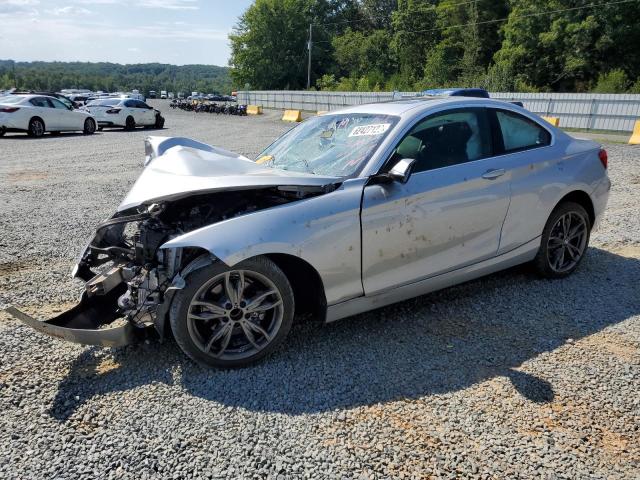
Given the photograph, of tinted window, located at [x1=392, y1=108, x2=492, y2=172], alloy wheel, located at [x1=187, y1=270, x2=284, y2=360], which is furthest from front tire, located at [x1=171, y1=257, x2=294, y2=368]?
tinted window, located at [x1=392, y1=108, x2=492, y2=172]

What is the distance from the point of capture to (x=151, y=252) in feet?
10.9

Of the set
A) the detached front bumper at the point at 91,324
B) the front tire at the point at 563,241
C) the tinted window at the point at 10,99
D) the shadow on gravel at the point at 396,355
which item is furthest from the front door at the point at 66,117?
the front tire at the point at 563,241

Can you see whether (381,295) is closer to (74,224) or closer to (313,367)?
(313,367)

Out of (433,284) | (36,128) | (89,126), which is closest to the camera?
(433,284)

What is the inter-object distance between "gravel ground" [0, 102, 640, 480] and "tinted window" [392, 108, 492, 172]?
123 cm

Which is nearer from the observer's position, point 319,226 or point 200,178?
point 319,226

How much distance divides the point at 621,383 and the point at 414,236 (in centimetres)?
159

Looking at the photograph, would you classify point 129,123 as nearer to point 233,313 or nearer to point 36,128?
point 36,128

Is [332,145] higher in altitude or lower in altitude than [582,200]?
higher

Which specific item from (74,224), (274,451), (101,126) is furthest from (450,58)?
(274,451)

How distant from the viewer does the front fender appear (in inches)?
122

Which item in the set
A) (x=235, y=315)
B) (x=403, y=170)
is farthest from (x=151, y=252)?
(x=403, y=170)

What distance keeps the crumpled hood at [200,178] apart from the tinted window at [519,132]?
1753mm

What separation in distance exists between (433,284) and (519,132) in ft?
5.40
